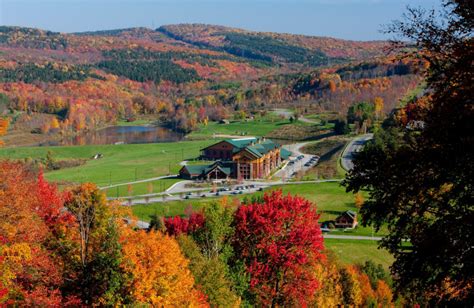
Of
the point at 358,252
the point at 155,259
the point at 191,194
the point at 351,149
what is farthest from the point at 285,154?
the point at 155,259

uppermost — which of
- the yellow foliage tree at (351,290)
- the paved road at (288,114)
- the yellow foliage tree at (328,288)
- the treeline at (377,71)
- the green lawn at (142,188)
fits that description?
the treeline at (377,71)

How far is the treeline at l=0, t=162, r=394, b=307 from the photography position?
14688 mm

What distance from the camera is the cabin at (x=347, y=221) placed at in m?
49.8

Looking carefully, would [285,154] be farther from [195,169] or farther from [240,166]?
[195,169]

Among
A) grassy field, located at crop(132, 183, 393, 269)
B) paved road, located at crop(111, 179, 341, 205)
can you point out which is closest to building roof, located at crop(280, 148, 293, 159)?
paved road, located at crop(111, 179, 341, 205)

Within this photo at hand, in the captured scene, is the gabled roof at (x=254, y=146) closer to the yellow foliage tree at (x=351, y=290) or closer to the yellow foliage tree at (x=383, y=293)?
the yellow foliage tree at (x=383, y=293)

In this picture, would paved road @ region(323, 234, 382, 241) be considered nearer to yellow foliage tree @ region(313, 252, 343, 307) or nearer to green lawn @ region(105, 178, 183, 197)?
yellow foliage tree @ region(313, 252, 343, 307)

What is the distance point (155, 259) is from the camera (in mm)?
15445

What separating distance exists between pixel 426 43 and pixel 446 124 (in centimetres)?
136

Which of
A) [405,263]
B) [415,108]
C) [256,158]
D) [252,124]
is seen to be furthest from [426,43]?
[252,124]

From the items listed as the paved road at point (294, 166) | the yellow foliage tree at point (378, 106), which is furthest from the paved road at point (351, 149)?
the yellow foliage tree at point (378, 106)

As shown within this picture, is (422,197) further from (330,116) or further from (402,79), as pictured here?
(402,79)

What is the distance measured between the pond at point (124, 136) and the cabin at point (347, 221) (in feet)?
245

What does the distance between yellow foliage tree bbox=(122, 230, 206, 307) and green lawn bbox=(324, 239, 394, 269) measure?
25245 millimetres
